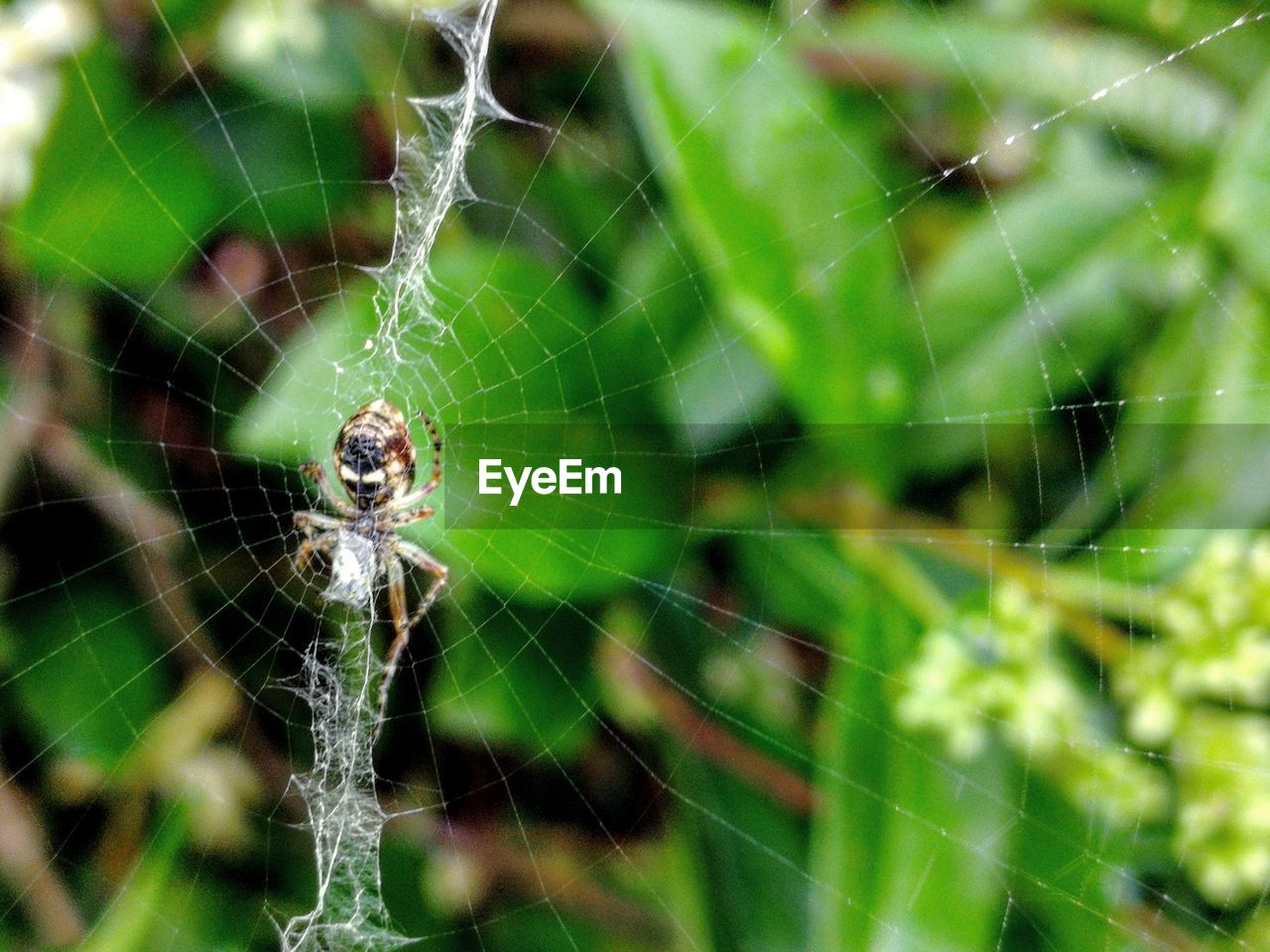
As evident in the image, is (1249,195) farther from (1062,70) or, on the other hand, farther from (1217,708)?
(1217,708)

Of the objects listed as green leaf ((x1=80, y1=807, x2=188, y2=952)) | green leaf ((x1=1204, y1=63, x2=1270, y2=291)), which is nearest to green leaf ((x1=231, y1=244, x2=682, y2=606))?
green leaf ((x1=80, y1=807, x2=188, y2=952))

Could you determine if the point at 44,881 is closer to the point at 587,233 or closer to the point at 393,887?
the point at 393,887

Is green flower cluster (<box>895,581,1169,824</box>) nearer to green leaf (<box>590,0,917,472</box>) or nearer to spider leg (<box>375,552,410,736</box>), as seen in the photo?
green leaf (<box>590,0,917,472</box>)

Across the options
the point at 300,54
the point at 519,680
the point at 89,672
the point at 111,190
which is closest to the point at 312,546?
the point at 89,672

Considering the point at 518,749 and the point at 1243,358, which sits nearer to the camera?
the point at 1243,358

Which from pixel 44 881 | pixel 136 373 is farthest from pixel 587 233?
pixel 44 881
